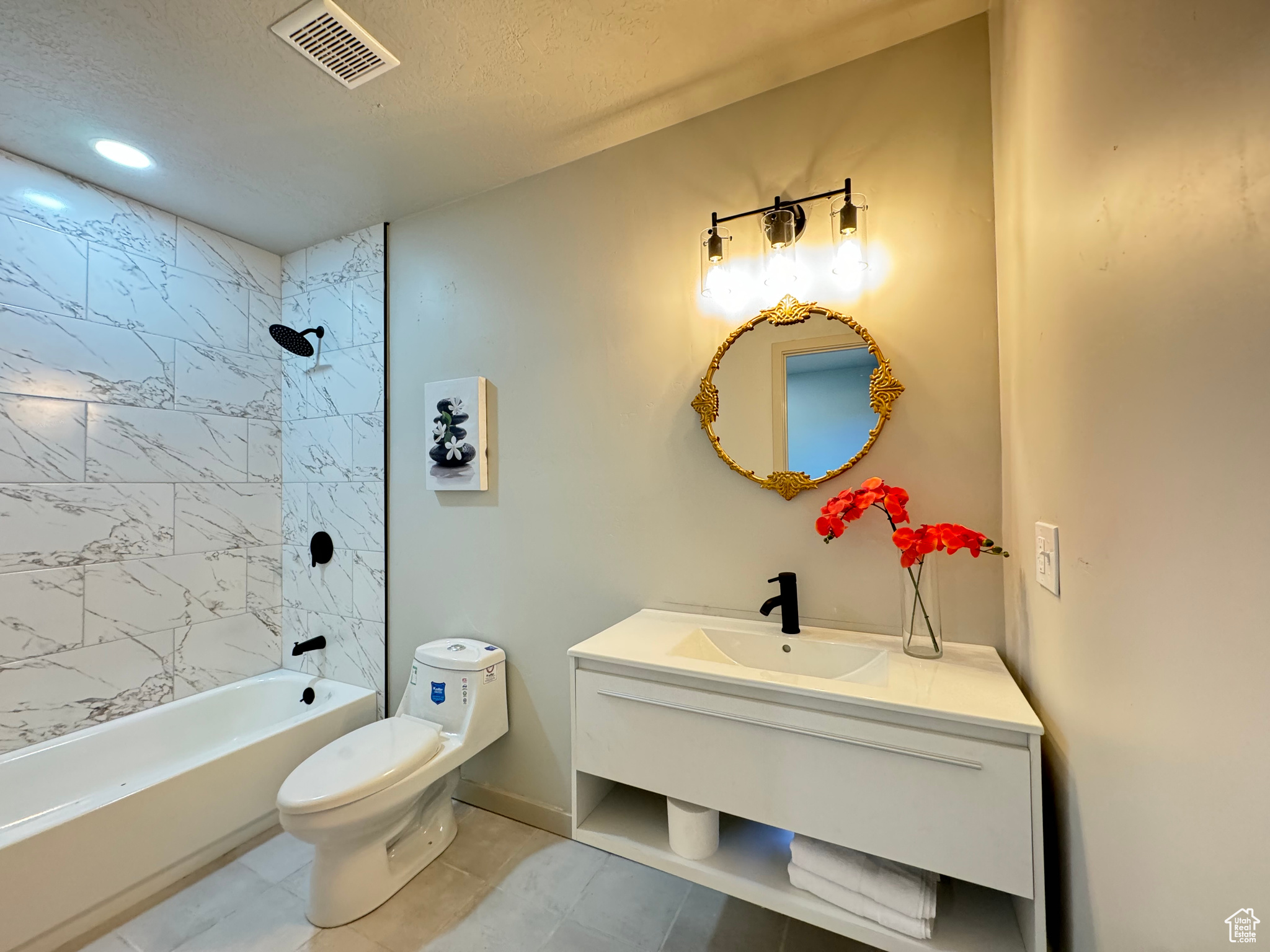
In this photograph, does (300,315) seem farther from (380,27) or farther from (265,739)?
(265,739)

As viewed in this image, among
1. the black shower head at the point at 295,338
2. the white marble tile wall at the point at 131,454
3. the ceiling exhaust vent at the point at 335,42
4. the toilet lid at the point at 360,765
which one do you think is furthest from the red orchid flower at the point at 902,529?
the black shower head at the point at 295,338

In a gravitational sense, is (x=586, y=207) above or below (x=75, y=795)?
above

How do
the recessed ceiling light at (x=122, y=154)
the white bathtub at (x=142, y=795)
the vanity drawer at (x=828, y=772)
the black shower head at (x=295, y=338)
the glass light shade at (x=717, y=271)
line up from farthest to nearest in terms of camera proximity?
1. the black shower head at (x=295, y=338)
2. the recessed ceiling light at (x=122, y=154)
3. the glass light shade at (x=717, y=271)
4. the white bathtub at (x=142, y=795)
5. the vanity drawer at (x=828, y=772)

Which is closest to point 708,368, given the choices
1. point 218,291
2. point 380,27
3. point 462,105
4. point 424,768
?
point 462,105

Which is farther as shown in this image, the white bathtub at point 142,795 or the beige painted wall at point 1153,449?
the white bathtub at point 142,795

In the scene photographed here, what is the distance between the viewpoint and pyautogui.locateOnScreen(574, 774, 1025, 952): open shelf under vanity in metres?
1.02

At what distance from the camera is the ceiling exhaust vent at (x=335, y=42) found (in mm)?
1336

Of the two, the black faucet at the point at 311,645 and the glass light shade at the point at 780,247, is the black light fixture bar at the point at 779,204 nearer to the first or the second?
the glass light shade at the point at 780,247

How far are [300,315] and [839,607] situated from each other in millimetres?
2918

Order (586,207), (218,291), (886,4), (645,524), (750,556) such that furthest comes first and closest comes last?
(218,291) → (586,207) → (645,524) → (750,556) → (886,4)

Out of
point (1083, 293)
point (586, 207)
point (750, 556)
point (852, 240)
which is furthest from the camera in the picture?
point (586, 207)

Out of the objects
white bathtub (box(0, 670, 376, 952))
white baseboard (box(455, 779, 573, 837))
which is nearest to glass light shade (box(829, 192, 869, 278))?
white baseboard (box(455, 779, 573, 837))

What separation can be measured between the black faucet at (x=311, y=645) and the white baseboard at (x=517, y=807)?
3.21 feet

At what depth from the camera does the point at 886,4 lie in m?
1.33
